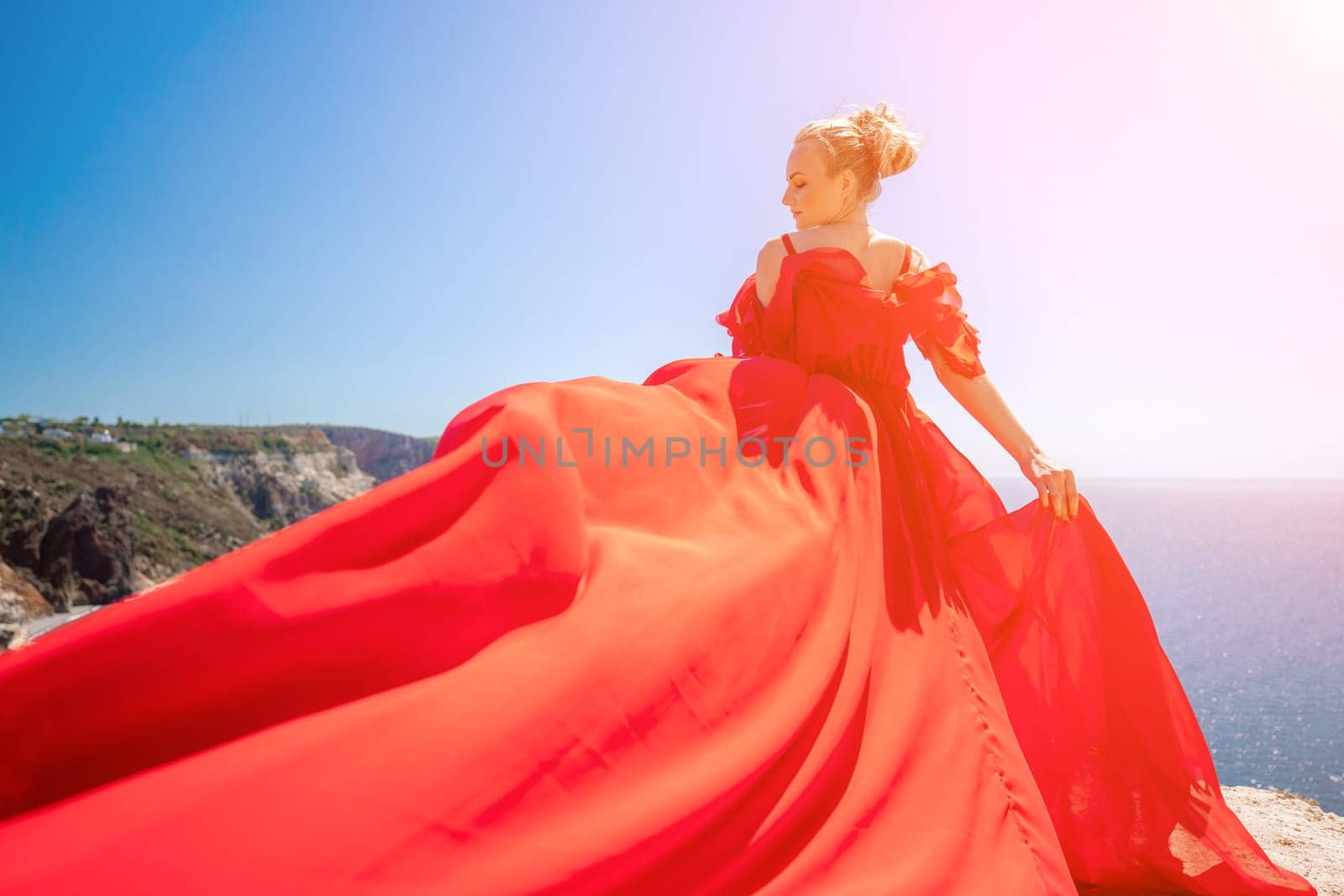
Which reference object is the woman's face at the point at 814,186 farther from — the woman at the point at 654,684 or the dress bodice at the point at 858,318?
the woman at the point at 654,684

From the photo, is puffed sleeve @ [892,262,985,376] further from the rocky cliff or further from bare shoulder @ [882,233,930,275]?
the rocky cliff

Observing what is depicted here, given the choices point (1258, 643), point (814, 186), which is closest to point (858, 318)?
point (814, 186)

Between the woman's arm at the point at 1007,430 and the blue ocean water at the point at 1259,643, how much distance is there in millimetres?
89

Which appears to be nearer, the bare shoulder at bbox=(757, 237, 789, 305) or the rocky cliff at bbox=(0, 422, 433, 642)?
the bare shoulder at bbox=(757, 237, 789, 305)

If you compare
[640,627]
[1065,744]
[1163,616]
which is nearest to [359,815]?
[640,627]

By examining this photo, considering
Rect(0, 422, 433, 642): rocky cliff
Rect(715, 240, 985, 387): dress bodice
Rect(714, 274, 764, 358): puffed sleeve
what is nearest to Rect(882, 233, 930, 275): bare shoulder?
Rect(715, 240, 985, 387): dress bodice

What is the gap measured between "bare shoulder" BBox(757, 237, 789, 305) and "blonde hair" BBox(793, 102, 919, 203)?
294 millimetres

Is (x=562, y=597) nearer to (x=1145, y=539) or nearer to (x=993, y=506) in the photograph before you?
(x=993, y=506)

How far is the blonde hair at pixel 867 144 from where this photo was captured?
2.36 m

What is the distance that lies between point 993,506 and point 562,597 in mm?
1491

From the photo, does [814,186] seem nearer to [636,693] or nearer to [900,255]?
[900,255]

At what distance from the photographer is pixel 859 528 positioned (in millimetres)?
1799

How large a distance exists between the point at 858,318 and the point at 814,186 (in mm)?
485

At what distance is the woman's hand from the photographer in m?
2.02
